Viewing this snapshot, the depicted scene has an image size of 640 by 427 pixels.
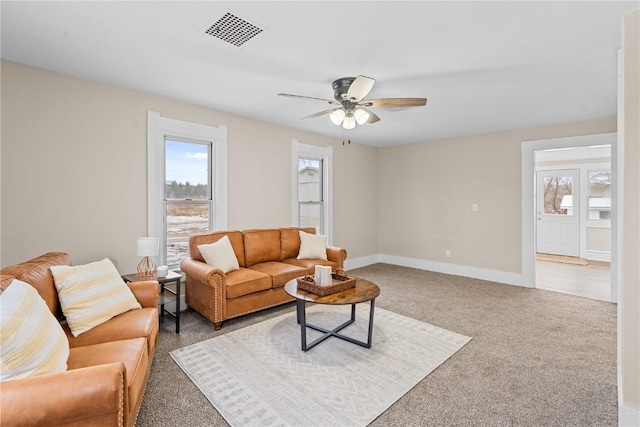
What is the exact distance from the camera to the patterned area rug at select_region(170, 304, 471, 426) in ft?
6.50

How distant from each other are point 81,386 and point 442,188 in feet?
19.3

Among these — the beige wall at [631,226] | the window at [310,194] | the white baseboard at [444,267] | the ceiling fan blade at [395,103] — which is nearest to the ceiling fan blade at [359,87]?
the ceiling fan blade at [395,103]

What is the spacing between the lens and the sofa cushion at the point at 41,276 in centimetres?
192

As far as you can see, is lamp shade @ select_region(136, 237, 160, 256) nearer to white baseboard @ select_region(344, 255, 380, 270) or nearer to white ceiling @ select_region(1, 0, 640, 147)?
white ceiling @ select_region(1, 0, 640, 147)

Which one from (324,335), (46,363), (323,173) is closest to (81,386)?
(46,363)

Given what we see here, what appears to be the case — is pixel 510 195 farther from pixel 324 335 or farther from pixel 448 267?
pixel 324 335

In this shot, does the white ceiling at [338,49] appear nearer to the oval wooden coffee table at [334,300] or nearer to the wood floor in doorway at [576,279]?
the oval wooden coffee table at [334,300]

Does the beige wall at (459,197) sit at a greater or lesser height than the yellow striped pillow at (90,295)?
greater

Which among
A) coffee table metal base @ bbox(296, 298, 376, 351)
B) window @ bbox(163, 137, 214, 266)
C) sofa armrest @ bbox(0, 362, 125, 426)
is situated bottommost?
coffee table metal base @ bbox(296, 298, 376, 351)

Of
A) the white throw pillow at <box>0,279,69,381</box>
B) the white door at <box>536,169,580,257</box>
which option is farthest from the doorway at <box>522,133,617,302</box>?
the white throw pillow at <box>0,279,69,381</box>

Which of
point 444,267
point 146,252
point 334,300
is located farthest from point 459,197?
point 146,252

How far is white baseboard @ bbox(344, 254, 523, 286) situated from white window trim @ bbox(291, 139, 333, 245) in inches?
40.1

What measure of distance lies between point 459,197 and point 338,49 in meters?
4.24

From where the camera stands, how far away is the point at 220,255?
362 cm
